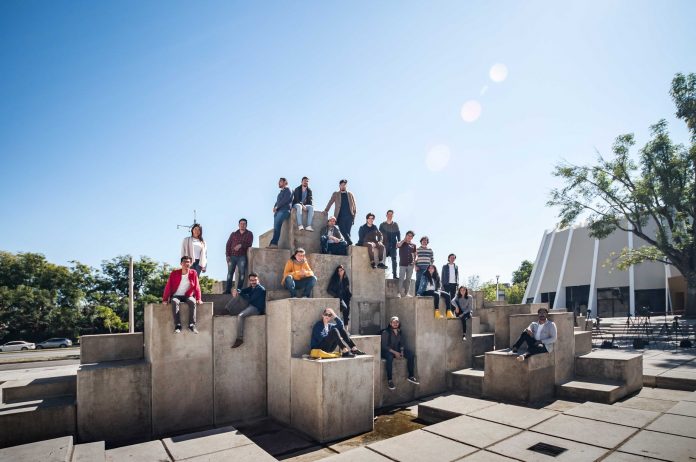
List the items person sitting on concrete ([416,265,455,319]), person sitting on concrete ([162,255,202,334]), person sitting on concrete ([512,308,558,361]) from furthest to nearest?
person sitting on concrete ([416,265,455,319]) < person sitting on concrete ([512,308,558,361]) < person sitting on concrete ([162,255,202,334])

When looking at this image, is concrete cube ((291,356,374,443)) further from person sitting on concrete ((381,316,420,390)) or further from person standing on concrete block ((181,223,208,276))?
person standing on concrete block ((181,223,208,276))

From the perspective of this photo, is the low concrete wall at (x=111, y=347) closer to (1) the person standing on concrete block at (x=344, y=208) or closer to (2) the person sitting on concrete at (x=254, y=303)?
(2) the person sitting on concrete at (x=254, y=303)

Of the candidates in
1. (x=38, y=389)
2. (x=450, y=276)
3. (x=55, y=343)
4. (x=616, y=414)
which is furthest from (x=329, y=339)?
(x=55, y=343)

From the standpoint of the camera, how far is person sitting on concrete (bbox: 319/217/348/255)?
9.89m

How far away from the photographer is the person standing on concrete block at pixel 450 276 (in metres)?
11.7

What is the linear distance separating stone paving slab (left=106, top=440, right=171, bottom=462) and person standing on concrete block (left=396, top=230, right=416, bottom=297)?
7327mm

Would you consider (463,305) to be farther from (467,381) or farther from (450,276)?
(467,381)

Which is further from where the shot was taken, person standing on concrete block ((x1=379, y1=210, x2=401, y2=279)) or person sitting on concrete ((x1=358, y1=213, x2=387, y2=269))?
person standing on concrete block ((x1=379, y1=210, x2=401, y2=279))

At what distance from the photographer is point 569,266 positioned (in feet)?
170

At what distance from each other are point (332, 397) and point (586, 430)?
3.77 m

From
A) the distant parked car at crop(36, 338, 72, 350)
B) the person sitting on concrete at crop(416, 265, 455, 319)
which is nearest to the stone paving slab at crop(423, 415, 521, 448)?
the person sitting on concrete at crop(416, 265, 455, 319)

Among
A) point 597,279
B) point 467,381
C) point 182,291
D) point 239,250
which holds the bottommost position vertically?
point 597,279

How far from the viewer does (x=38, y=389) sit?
664 cm

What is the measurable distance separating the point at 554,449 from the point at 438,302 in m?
5.99
